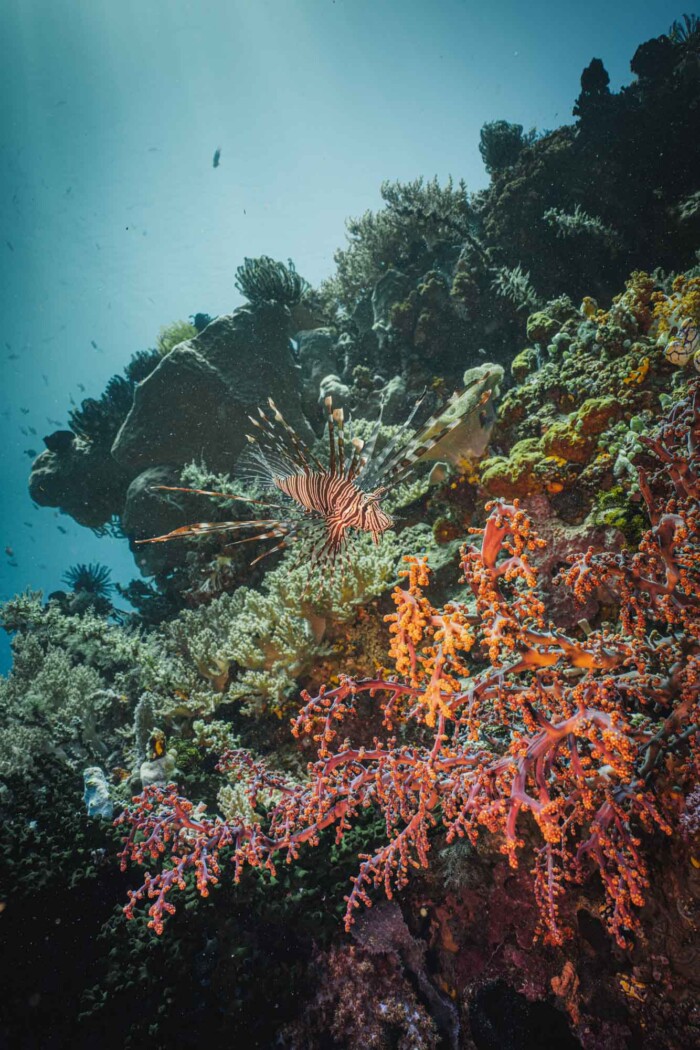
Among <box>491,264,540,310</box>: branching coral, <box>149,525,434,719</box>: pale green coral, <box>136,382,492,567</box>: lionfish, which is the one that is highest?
<box>491,264,540,310</box>: branching coral

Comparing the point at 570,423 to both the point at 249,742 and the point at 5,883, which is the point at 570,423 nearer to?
the point at 249,742

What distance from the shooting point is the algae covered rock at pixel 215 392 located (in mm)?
7863

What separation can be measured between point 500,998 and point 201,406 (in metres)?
8.23

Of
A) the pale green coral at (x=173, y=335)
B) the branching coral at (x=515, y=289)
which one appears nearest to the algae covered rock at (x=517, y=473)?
the branching coral at (x=515, y=289)

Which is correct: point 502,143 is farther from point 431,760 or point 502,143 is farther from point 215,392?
point 431,760

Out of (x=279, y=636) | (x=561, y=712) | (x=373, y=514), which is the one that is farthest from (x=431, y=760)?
(x=279, y=636)

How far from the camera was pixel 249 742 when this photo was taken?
400 centimetres

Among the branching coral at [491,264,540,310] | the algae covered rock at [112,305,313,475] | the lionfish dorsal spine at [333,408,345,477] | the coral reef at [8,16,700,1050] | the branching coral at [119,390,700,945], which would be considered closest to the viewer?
the branching coral at [119,390,700,945]

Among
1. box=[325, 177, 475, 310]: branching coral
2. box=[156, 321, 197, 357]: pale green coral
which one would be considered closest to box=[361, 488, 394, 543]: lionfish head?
box=[325, 177, 475, 310]: branching coral

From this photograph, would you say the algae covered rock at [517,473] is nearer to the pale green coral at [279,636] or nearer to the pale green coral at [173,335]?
the pale green coral at [279,636]

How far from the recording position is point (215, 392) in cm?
800

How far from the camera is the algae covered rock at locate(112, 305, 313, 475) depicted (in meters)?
7.86

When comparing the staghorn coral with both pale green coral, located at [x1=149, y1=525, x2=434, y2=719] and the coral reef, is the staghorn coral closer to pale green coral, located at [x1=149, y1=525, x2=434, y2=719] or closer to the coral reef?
the coral reef

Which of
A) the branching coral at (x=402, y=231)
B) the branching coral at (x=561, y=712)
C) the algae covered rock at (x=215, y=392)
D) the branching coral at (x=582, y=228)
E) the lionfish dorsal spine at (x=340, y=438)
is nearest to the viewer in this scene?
the branching coral at (x=561, y=712)
